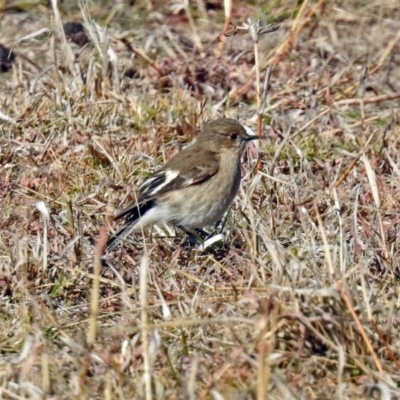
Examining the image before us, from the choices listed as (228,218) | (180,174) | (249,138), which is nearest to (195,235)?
(228,218)

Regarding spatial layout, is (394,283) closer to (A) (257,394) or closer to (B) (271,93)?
(A) (257,394)

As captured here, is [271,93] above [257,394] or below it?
below

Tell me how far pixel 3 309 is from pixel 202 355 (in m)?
1.06

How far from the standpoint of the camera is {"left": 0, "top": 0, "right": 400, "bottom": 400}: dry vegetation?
4223 mm

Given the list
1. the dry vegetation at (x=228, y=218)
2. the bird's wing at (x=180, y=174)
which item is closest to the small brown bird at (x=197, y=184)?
the bird's wing at (x=180, y=174)

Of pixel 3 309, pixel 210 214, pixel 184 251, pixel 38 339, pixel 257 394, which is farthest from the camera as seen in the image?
pixel 210 214

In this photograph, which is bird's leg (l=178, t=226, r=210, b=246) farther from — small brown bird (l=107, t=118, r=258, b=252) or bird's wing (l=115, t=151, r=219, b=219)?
bird's wing (l=115, t=151, r=219, b=219)

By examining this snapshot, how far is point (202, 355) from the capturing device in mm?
4457

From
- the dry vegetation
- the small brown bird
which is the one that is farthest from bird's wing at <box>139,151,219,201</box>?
the dry vegetation

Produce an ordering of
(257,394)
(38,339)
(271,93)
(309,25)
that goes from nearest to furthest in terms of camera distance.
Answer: (257,394) < (38,339) < (271,93) < (309,25)

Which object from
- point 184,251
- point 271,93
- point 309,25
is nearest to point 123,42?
point 271,93

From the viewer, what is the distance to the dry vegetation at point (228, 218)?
13.9 feet

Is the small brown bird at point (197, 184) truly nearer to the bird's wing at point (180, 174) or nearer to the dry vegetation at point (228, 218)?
the bird's wing at point (180, 174)

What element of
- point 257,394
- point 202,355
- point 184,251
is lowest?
point 184,251
